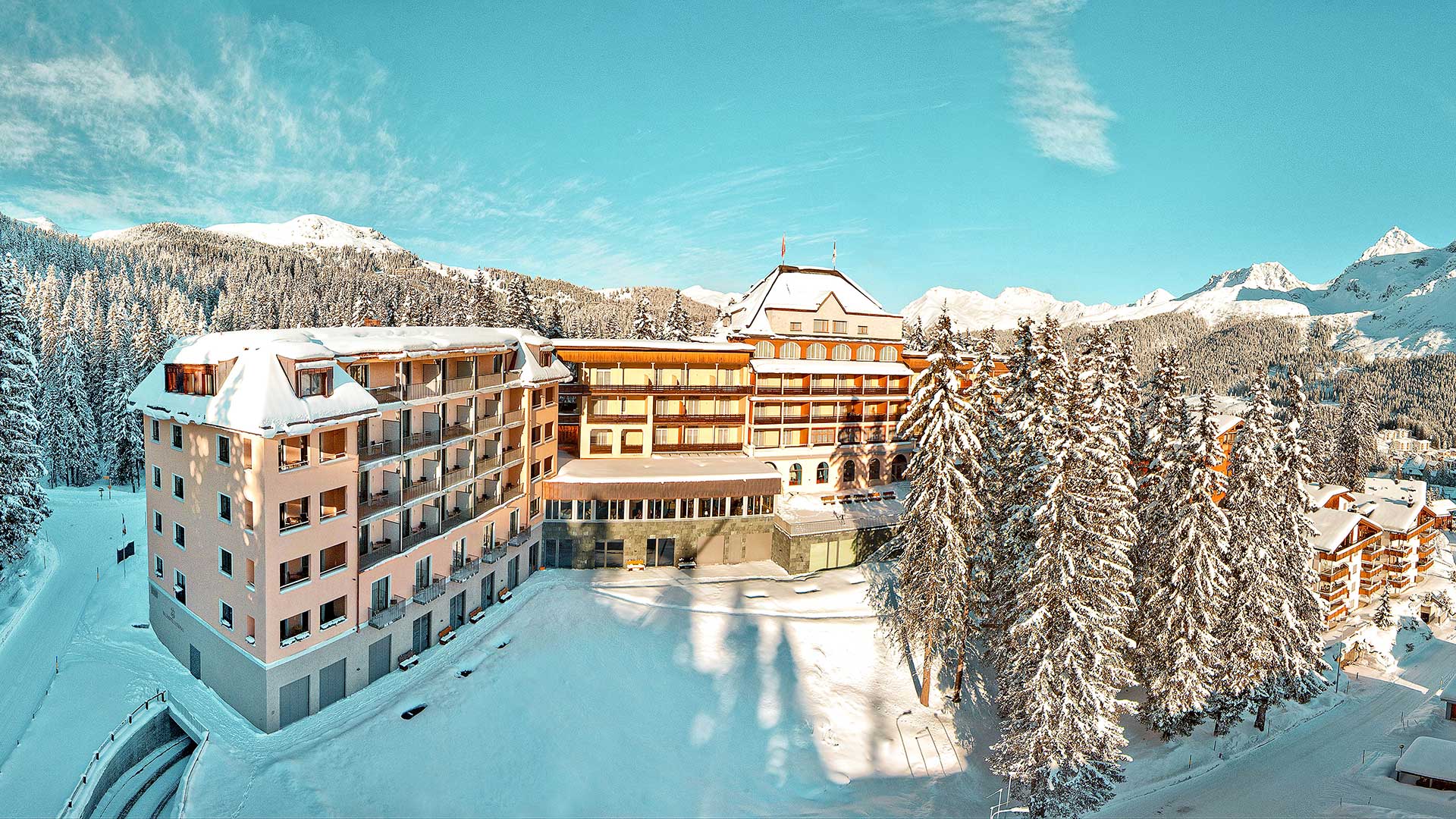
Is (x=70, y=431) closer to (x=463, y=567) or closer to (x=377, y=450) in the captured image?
(x=463, y=567)

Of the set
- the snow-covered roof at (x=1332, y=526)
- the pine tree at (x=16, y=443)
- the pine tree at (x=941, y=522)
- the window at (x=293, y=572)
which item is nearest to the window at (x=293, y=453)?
the window at (x=293, y=572)

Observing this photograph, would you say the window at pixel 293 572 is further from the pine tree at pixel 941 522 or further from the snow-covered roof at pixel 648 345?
the pine tree at pixel 941 522

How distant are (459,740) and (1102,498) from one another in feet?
87.9

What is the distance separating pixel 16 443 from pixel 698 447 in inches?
1484

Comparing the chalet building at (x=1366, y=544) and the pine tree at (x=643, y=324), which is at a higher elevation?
the pine tree at (x=643, y=324)

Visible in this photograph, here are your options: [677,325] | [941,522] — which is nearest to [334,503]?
[941,522]

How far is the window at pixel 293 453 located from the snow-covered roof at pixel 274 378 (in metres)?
1.31

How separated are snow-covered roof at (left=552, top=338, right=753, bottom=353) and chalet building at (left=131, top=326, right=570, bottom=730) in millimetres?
10426

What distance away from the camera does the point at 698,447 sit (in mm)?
48500

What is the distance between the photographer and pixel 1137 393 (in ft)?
137

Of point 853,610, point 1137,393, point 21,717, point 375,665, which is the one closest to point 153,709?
point 21,717

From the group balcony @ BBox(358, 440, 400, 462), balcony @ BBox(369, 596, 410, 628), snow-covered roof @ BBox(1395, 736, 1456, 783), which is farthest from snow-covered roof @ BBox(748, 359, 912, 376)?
snow-covered roof @ BBox(1395, 736, 1456, 783)

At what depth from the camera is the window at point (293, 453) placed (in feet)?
77.5

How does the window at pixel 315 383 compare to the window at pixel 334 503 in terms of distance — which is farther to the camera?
the window at pixel 334 503
